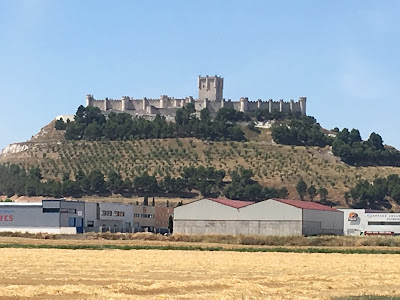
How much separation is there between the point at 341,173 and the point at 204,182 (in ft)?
103

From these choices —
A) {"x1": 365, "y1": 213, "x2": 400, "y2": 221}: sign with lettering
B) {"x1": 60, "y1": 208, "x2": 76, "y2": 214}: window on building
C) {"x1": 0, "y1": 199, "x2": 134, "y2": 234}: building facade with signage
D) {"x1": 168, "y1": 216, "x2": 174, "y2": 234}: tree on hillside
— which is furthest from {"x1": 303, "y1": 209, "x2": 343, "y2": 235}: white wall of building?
{"x1": 60, "y1": 208, "x2": 76, "y2": 214}: window on building

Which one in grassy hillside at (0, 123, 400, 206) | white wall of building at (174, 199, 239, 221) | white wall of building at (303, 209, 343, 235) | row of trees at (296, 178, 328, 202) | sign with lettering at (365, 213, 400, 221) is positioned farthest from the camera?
grassy hillside at (0, 123, 400, 206)

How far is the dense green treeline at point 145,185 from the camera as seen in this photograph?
158 m

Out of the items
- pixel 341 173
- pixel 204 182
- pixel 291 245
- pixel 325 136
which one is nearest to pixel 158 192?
pixel 204 182

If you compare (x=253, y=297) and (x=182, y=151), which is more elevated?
(x=182, y=151)

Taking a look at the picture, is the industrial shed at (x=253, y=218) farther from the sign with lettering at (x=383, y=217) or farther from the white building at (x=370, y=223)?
the sign with lettering at (x=383, y=217)

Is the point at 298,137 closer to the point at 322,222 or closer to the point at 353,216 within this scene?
the point at 353,216

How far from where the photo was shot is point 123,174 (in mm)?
171250

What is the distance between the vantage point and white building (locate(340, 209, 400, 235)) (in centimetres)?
12638

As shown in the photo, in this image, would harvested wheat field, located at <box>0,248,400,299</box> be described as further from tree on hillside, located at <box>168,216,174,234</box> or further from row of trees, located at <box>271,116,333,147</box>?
row of trees, located at <box>271,116,333,147</box>

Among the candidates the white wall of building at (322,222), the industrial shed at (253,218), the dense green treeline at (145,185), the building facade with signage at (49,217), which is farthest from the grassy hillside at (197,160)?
A: the building facade with signage at (49,217)

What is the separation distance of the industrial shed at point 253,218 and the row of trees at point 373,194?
4632 cm

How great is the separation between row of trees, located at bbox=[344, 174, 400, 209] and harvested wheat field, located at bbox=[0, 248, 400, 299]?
105483 mm

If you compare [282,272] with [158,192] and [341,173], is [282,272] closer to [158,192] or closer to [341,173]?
[158,192]
